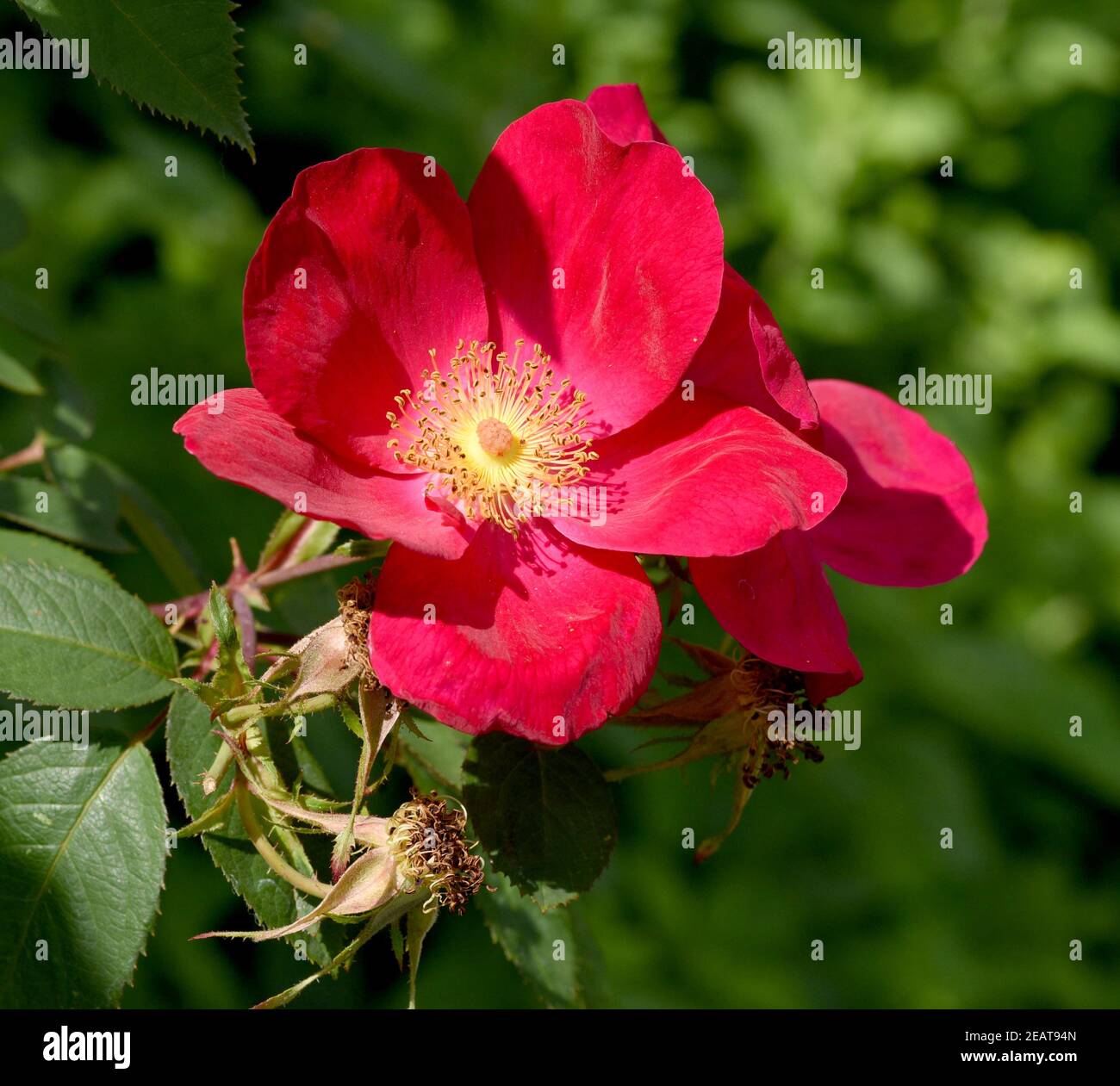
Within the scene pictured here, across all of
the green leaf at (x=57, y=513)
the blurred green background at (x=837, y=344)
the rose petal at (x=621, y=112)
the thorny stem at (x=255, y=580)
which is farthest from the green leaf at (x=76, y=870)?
the blurred green background at (x=837, y=344)

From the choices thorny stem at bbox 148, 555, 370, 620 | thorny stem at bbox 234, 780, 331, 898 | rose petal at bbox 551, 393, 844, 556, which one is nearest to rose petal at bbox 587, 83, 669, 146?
rose petal at bbox 551, 393, 844, 556

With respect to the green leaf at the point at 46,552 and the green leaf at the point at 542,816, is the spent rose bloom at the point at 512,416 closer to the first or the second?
the green leaf at the point at 542,816

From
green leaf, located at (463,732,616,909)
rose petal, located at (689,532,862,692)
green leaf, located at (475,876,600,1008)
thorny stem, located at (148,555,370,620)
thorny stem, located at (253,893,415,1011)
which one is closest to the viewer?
thorny stem, located at (253,893,415,1011)

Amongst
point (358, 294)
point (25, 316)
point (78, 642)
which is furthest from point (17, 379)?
point (358, 294)

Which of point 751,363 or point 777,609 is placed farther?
point 751,363

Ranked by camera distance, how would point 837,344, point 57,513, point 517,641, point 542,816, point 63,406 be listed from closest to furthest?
1. point 517,641
2. point 542,816
3. point 57,513
4. point 63,406
5. point 837,344

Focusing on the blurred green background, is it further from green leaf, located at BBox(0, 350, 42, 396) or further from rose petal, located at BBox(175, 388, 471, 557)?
rose petal, located at BBox(175, 388, 471, 557)

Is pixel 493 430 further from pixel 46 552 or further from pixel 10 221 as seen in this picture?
pixel 10 221
